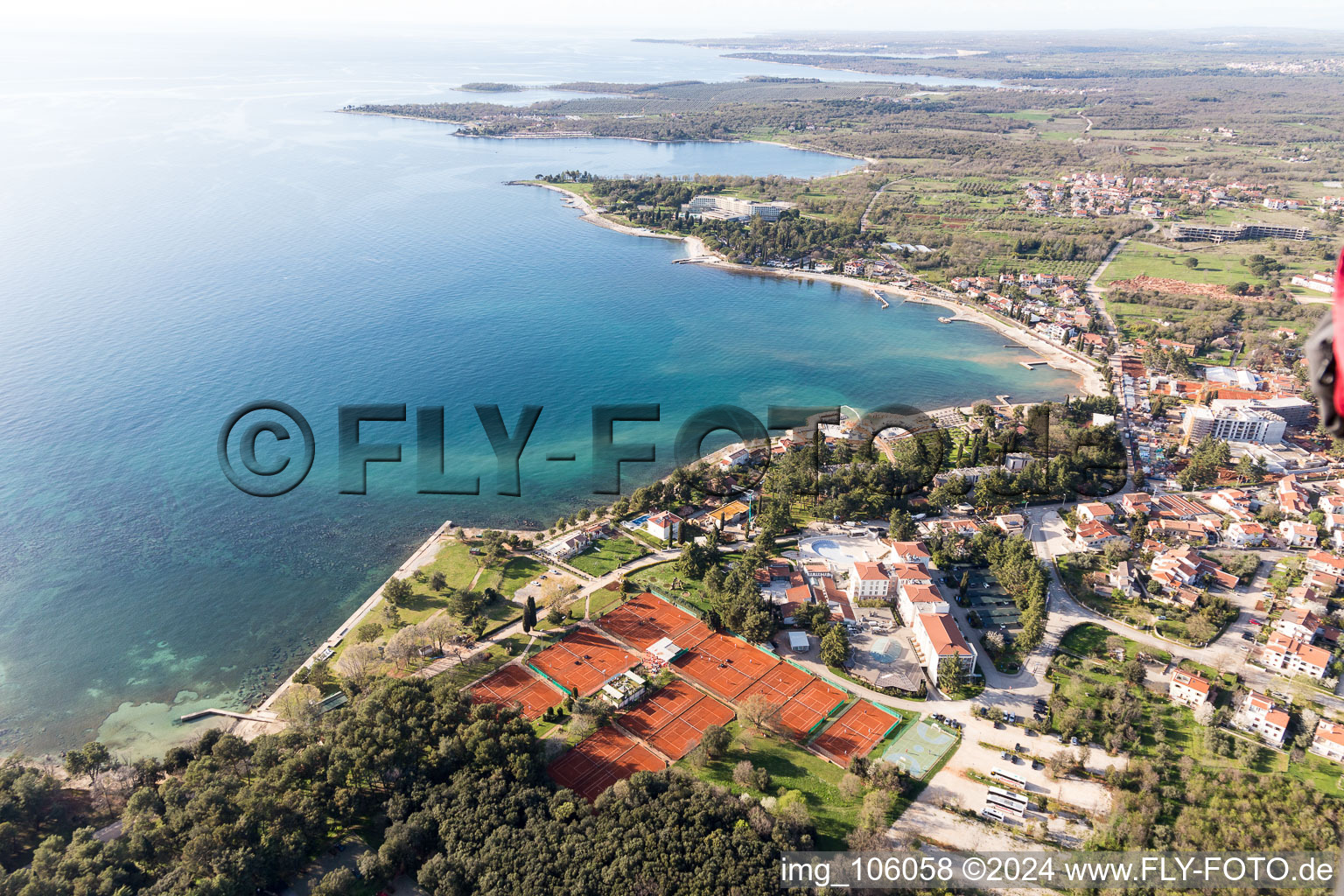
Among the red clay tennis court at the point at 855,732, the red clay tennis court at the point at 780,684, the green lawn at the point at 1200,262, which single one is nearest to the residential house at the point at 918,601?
the red clay tennis court at the point at 855,732

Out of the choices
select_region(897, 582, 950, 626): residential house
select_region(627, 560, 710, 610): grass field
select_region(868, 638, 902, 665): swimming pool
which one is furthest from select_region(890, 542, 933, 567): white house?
select_region(627, 560, 710, 610): grass field

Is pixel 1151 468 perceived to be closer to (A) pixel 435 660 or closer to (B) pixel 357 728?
(A) pixel 435 660

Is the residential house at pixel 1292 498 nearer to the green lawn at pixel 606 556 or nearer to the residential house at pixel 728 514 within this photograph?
the residential house at pixel 728 514

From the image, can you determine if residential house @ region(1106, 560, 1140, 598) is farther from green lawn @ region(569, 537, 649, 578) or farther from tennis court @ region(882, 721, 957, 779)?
Result: green lawn @ region(569, 537, 649, 578)

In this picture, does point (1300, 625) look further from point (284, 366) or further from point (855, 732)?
point (284, 366)

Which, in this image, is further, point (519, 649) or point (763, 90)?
point (763, 90)

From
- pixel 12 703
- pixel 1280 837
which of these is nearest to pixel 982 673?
pixel 1280 837
